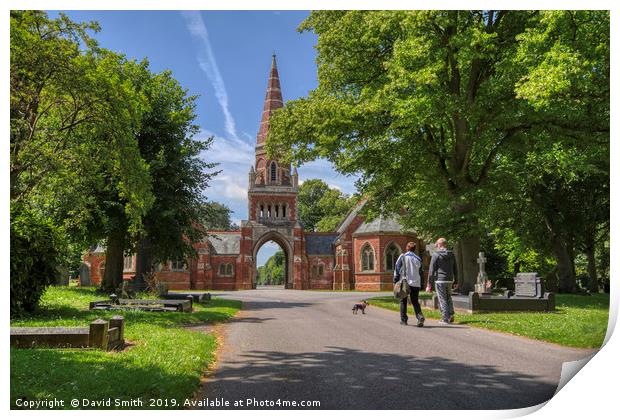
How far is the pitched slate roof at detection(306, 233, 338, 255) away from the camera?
184 feet

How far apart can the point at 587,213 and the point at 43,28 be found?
634 inches

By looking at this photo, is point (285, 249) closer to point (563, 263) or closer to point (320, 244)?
point (320, 244)

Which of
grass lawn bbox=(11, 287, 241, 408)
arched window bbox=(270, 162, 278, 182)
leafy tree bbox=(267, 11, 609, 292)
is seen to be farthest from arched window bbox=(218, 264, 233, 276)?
grass lawn bbox=(11, 287, 241, 408)

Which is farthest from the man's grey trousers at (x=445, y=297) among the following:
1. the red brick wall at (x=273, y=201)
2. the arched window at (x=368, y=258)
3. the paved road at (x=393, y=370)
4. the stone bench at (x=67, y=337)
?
the red brick wall at (x=273, y=201)

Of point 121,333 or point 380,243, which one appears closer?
point 121,333

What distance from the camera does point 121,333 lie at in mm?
7746

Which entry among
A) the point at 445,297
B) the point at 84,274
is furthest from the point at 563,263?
the point at 84,274

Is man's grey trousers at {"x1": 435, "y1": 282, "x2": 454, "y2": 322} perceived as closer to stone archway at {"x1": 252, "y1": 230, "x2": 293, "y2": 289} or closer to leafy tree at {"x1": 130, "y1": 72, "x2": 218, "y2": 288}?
leafy tree at {"x1": 130, "y1": 72, "x2": 218, "y2": 288}

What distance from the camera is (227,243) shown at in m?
55.4

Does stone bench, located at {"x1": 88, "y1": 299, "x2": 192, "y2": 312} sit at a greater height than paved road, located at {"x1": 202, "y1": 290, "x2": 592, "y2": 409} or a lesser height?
greater

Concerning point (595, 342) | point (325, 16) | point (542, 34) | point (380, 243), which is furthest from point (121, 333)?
point (380, 243)

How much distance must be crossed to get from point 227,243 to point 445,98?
44.0m

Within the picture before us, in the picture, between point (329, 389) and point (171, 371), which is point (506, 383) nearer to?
point (329, 389)

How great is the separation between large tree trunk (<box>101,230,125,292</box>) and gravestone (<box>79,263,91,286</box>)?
28.6m
